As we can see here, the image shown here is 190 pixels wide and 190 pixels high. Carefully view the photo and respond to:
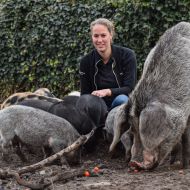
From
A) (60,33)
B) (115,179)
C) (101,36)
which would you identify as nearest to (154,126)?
(115,179)

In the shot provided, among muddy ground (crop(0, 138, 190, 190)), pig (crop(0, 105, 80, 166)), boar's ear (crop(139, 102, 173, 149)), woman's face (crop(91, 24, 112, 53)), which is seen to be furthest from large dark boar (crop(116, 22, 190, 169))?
woman's face (crop(91, 24, 112, 53))

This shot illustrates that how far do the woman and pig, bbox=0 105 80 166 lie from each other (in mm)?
1153

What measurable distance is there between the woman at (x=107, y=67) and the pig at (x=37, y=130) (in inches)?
45.4

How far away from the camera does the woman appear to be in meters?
9.06

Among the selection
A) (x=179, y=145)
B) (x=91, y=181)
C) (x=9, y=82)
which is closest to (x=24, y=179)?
(x=91, y=181)

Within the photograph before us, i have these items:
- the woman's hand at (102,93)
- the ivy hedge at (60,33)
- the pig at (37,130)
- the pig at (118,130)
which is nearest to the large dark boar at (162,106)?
the pig at (118,130)

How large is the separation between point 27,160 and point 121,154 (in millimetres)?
1315

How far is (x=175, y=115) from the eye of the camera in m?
6.83

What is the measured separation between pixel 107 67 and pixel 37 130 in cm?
180

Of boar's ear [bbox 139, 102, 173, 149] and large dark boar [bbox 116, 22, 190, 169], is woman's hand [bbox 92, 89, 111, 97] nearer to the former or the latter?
large dark boar [bbox 116, 22, 190, 169]

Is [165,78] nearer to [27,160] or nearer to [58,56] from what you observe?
[27,160]

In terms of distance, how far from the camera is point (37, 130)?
26.6ft

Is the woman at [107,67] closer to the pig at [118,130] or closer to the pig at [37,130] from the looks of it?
the pig at [118,130]

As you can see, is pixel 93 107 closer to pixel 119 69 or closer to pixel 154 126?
pixel 119 69
